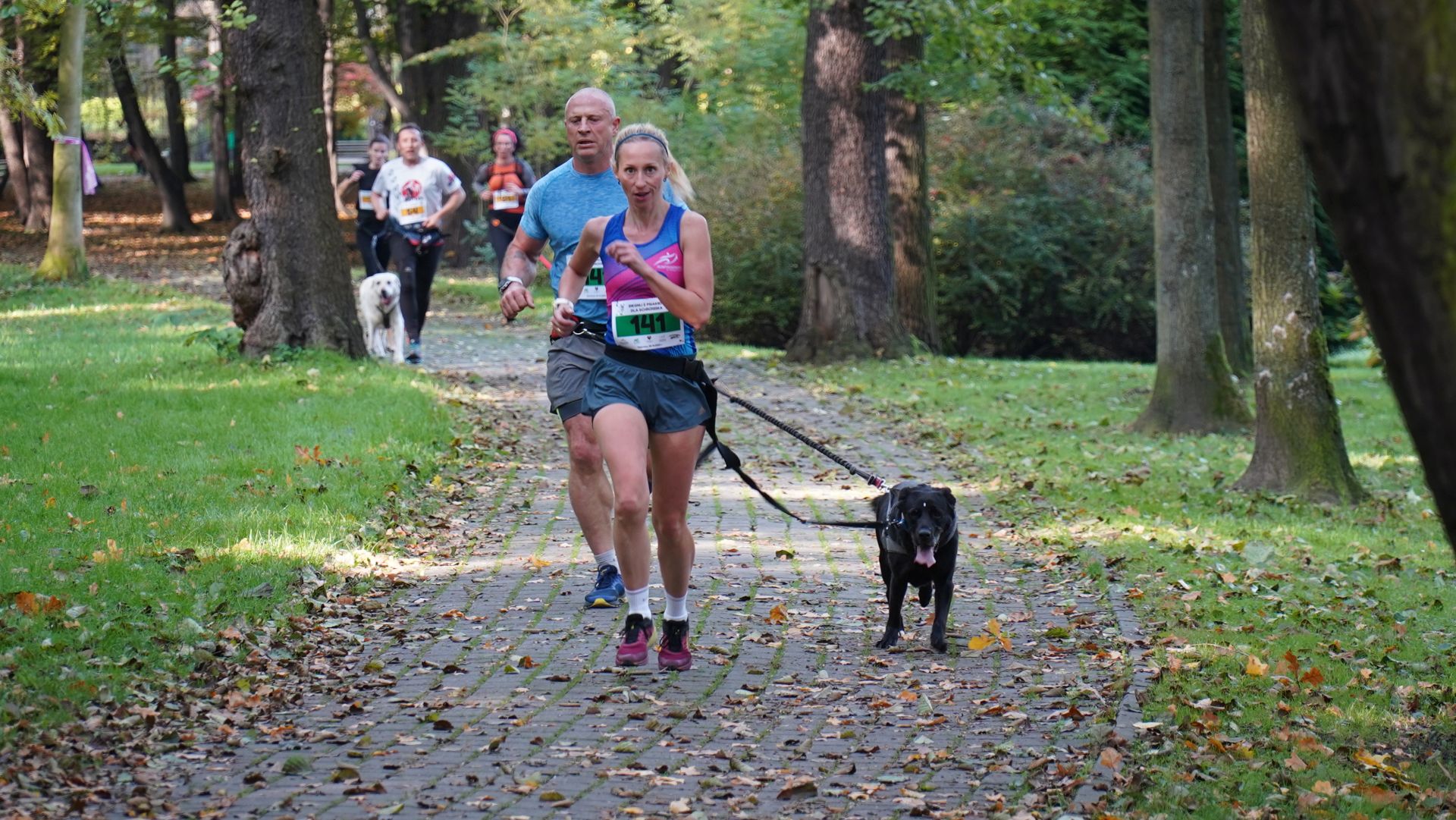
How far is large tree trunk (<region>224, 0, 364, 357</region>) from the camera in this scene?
14547mm

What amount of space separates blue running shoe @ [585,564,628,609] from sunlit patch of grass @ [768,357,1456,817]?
A: 2.59m

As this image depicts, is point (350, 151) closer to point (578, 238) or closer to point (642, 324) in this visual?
point (578, 238)

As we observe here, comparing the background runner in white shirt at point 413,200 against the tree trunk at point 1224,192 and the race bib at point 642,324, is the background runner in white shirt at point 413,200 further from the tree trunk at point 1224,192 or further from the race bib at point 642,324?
the race bib at point 642,324

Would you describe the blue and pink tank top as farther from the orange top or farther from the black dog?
the orange top

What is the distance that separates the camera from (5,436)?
10.6m

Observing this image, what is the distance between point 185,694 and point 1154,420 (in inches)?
408

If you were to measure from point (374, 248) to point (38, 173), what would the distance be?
16.9 meters

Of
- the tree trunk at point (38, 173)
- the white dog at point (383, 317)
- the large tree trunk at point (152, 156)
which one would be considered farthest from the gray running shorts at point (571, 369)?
the large tree trunk at point (152, 156)

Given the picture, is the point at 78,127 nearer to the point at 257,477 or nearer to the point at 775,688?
the point at 257,477

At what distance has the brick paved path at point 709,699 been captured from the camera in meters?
4.88

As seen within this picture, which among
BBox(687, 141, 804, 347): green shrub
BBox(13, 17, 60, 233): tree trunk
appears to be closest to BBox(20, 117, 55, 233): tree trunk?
BBox(13, 17, 60, 233): tree trunk

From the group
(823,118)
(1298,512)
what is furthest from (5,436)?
(823,118)

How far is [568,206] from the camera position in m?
7.18

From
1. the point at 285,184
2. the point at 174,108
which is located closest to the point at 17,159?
the point at 174,108
